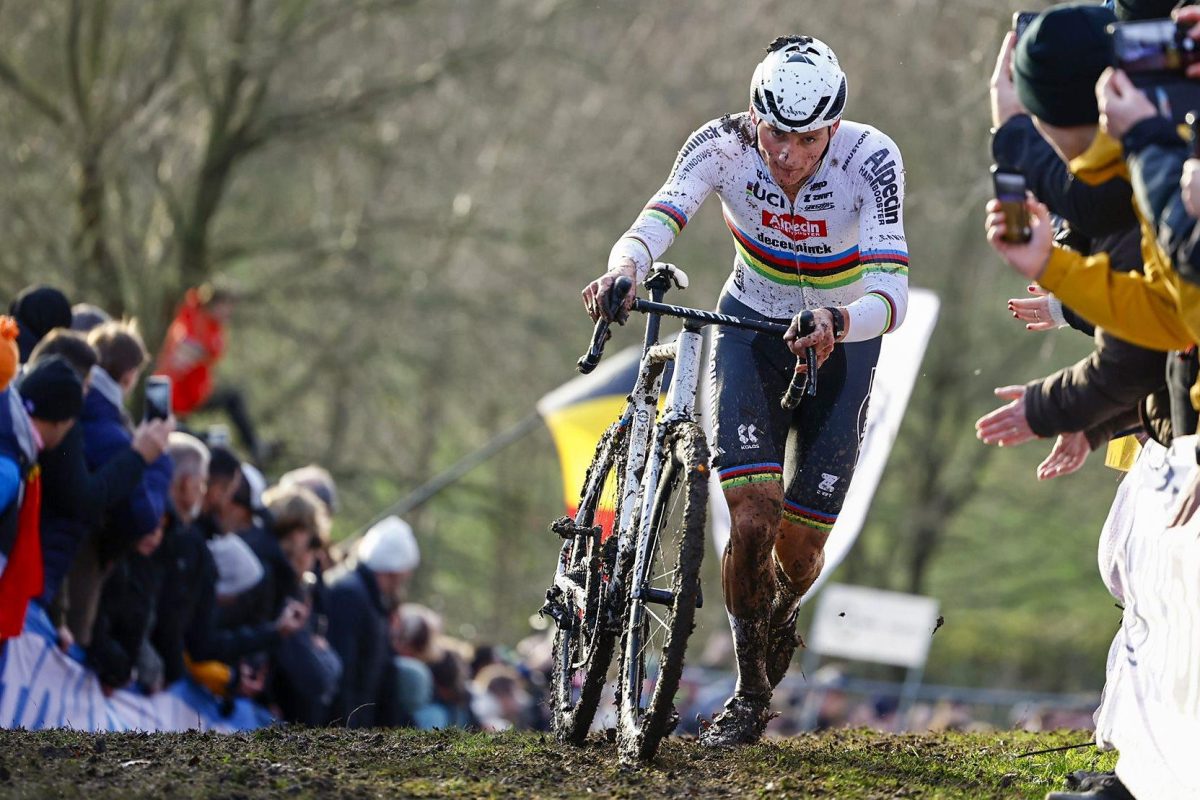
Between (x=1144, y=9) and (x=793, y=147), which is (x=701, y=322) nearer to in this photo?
(x=793, y=147)

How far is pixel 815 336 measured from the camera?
6.02 m

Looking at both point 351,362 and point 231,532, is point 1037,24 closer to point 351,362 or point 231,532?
point 231,532

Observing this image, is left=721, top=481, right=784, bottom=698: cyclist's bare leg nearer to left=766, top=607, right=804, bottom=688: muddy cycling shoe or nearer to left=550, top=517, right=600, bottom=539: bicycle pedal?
left=766, top=607, right=804, bottom=688: muddy cycling shoe

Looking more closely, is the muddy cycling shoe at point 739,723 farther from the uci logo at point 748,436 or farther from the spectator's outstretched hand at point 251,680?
the spectator's outstretched hand at point 251,680

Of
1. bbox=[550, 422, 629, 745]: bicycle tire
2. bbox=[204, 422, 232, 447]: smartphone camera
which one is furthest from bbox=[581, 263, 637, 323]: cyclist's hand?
bbox=[204, 422, 232, 447]: smartphone camera

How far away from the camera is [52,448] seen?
7.42 meters

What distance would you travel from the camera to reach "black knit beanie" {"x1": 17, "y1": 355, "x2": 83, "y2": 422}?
721cm

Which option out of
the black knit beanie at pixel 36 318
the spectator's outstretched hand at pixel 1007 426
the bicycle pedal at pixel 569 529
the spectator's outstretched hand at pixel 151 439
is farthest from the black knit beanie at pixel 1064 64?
the black knit beanie at pixel 36 318

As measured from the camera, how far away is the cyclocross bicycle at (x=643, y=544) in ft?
19.3

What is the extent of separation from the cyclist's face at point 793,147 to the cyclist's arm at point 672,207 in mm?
259

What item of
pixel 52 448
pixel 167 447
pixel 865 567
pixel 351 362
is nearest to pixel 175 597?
pixel 167 447

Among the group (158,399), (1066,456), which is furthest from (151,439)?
(1066,456)

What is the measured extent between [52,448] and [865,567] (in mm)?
20497

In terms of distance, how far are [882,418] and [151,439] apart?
4.01 metres
